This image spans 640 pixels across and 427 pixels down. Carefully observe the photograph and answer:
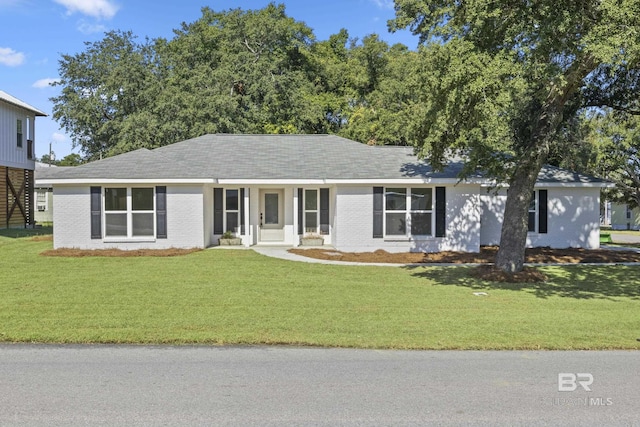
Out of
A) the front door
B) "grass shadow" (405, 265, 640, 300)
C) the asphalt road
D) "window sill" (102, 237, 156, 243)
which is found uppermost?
the front door

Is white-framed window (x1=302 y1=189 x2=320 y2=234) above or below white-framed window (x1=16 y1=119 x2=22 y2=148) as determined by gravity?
below

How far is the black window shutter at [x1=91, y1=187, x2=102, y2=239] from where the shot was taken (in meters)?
17.3

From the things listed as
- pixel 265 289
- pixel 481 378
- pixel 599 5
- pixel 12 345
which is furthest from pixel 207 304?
pixel 599 5

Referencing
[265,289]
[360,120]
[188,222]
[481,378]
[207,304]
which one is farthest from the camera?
[360,120]

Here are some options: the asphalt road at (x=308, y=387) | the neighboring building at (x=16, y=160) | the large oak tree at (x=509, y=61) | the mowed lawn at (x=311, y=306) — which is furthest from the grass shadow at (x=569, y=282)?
the neighboring building at (x=16, y=160)

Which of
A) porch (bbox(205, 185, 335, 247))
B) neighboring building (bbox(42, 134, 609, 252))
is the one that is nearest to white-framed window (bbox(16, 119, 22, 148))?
neighboring building (bbox(42, 134, 609, 252))

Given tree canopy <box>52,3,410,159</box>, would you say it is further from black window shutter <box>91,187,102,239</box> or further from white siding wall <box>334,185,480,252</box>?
black window shutter <box>91,187,102,239</box>

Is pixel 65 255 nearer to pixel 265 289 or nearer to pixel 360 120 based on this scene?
pixel 265 289

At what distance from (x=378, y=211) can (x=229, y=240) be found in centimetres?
583

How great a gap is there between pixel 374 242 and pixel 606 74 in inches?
354

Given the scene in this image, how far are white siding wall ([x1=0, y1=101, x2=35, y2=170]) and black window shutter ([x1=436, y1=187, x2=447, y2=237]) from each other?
24182 millimetres

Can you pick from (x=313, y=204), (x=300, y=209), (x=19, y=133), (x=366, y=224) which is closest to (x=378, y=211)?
(x=366, y=224)

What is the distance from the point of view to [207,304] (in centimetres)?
893

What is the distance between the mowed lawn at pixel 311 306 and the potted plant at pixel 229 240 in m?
4.77
